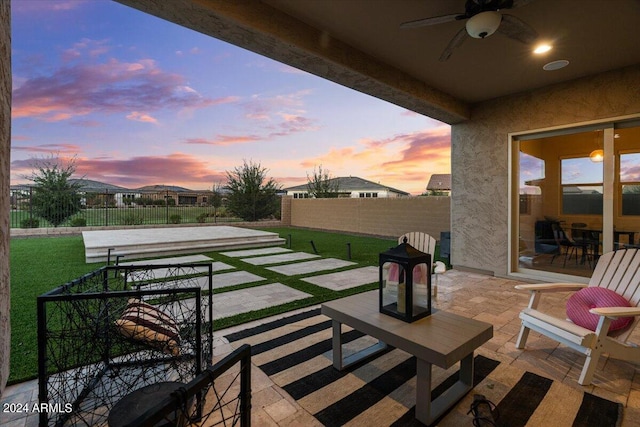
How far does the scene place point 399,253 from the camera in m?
2.07

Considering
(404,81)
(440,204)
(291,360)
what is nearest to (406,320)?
(291,360)

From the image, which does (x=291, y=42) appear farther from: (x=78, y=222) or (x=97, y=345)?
(x=78, y=222)

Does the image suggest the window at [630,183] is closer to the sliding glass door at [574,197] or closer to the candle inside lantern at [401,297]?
the sliding glass door at [574,197]

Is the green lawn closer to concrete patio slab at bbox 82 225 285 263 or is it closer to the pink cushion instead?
concrete patio slab at bbox 82 225 285 263

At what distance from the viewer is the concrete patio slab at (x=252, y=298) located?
11.3 ft

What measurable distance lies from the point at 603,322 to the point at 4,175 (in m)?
4.24

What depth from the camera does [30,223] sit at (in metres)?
10.4

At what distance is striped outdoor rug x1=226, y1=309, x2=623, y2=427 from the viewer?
5.62ft

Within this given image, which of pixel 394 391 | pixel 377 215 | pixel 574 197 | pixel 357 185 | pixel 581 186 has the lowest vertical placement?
pixel 394 391

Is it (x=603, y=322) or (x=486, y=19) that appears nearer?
(x=603, y=322)

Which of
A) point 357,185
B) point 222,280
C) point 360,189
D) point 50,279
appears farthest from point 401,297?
point 357,185

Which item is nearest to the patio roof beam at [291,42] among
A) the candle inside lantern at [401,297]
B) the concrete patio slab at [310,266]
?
the candle inside lantern at [401,297]

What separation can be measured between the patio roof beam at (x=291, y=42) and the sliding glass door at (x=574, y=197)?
2.27 m

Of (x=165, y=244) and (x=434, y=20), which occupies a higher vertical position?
(x=434, y=20)
